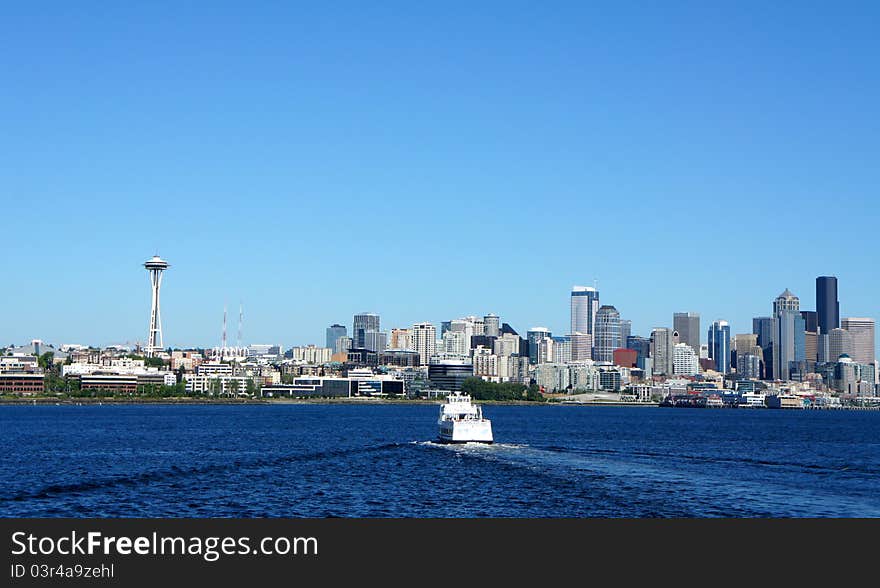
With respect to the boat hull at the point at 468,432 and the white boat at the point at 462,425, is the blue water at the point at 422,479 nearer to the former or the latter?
the boat hull at the point at 468,432

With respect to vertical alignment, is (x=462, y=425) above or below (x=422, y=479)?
above

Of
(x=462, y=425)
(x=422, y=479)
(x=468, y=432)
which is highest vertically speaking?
(x=462, y=425)

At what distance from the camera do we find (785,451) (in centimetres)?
8769

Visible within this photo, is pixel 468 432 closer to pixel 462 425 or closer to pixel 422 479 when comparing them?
pixel 462 425

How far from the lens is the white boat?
270 ft

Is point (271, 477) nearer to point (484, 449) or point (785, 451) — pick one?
point (484, 449)

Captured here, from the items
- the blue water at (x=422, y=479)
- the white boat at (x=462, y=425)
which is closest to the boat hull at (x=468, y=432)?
the white boat at (x=462, y=425)

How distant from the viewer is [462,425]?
8238cm

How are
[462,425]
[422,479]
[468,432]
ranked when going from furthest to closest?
[468,432] < [462,425] < [422,479]

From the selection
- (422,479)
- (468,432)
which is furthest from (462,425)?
(422,479)

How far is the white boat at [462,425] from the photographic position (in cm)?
8238

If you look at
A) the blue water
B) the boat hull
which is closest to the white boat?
the boat hull

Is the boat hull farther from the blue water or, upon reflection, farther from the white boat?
the blue water

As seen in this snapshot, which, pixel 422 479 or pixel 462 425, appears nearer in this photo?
pixel 422 479
